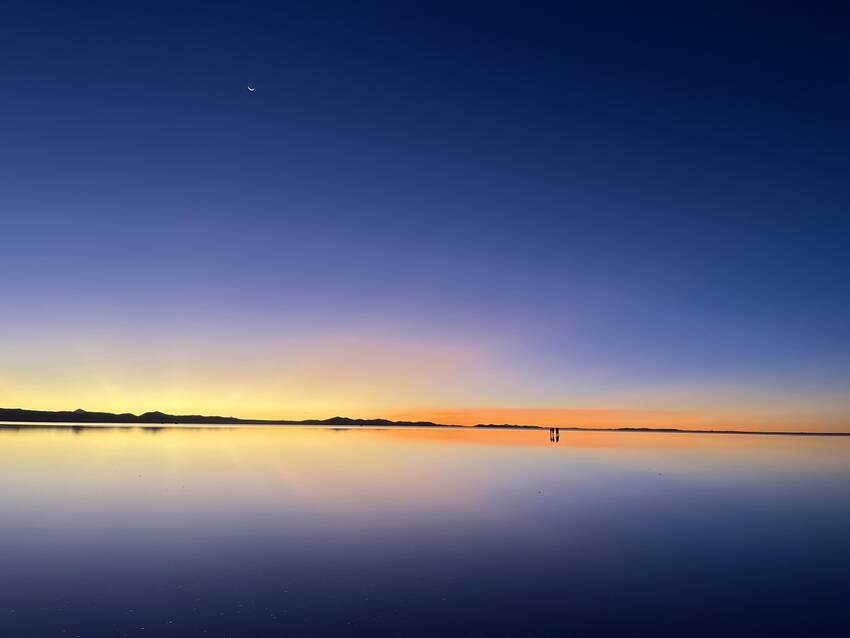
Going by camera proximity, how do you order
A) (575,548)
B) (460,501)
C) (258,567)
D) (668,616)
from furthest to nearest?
(460,501) → (575,548) → (258,567) → (668,616)

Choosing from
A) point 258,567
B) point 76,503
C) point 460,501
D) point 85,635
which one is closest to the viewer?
point 85,635

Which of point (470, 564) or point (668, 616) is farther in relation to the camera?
point (470, 564)

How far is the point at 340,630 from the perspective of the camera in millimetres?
11953

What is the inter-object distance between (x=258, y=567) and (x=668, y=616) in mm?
11706

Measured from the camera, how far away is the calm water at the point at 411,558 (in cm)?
1281

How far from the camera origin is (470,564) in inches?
684

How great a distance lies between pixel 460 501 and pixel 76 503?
775 inches

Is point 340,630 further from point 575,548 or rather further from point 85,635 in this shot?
point 575,548

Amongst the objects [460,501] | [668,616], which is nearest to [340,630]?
[668,616]

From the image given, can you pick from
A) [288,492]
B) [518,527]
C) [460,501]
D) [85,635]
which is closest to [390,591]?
[85,635]

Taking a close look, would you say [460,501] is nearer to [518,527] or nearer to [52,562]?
[518,527]

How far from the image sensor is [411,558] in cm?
1794

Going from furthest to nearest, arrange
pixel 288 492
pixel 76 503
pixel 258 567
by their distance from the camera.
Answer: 1. pixel 288 492
2. pixel 76 503
3. pixel 258 567

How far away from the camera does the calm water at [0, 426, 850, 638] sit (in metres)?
12.8
